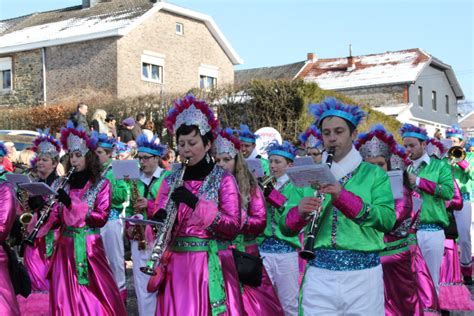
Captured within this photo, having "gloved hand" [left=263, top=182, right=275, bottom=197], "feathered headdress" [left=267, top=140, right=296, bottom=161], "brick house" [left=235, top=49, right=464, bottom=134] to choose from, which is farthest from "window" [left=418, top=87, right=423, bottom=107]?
"gloved hand" [left=263, top=182, right=275, bottom=197]

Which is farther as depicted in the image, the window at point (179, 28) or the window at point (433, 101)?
the window at point (433, 101)

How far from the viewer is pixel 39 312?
25.2 feet

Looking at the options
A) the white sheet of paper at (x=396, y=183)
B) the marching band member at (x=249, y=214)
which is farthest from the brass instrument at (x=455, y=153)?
the white sheet of paper at (x=396, y=183)

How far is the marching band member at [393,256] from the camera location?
613cm

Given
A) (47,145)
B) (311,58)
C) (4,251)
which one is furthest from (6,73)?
(4,251)

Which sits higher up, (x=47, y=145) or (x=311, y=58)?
(x=311, y=58)

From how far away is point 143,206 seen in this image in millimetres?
7105

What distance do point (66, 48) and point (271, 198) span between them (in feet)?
79.5

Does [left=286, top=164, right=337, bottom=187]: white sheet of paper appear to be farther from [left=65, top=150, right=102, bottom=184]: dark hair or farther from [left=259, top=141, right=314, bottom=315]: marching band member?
[left=65, top=150, right=102, bottom=184]: dark hair

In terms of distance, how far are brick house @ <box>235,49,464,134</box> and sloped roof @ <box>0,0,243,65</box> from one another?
710cm

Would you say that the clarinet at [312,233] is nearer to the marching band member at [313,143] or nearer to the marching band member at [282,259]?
the marching band member at [282,259]

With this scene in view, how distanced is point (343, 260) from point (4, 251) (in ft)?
9.33

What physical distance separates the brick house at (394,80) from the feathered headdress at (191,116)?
1266 inches

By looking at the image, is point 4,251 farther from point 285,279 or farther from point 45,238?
point 285,279
